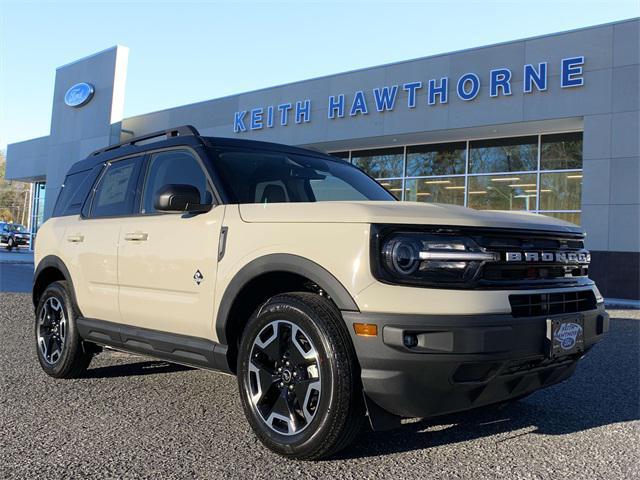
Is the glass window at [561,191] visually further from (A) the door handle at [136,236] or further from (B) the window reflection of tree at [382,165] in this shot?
(A) the door handle at [136,236]

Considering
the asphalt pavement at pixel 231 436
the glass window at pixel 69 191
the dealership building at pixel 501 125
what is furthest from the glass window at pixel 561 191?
the glass window at pixel 69 191

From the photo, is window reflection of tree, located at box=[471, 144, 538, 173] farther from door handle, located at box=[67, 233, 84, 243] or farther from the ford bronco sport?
door handle, located at box=[67, 233, 84, 243]

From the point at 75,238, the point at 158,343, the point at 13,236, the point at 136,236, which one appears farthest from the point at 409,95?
the point at 13,236

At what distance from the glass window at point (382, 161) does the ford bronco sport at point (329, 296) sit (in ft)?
49.3

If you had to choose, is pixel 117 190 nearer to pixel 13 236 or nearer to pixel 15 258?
pixel 15 258

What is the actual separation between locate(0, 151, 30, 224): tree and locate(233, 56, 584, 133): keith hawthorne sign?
7776cm

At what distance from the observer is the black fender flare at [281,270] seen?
2.88m

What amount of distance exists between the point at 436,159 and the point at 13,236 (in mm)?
26617

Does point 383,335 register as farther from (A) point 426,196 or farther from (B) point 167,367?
(A) point 426,196

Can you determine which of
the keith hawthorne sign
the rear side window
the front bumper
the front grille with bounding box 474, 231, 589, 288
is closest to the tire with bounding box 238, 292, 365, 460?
the front bumper

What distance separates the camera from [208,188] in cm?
388

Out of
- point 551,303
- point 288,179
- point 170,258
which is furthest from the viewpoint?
point 288,179

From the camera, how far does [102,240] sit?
4520 millimetres

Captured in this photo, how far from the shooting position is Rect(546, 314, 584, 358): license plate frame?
2949 mm
